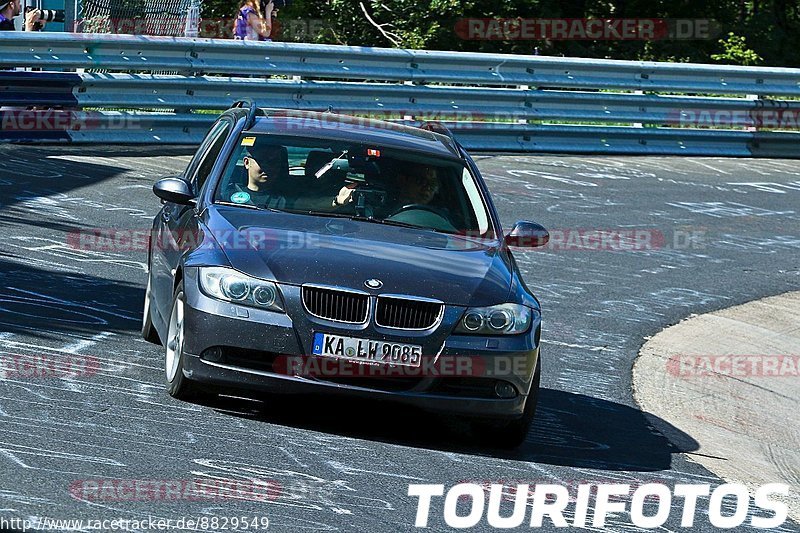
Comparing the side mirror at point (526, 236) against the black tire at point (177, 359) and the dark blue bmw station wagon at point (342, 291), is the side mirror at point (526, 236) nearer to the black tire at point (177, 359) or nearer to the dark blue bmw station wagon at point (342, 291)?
the dark blue bmw station wagon at point (342, 291)

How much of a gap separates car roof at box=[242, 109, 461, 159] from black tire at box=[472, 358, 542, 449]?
6.09ft

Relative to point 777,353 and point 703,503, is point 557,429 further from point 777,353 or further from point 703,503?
point 777,353

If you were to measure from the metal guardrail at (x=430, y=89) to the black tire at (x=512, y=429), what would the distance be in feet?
32.8

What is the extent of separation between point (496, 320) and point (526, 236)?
132 centimetres

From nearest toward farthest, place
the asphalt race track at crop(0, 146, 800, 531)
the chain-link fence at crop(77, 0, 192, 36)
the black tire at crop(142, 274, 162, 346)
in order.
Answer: the asphalt race track at crop(0, 146, 800, 531)
the black tire at crop(142, 274, 162, 346)
the chain-link fence at crop(77, 0, 192, 36)

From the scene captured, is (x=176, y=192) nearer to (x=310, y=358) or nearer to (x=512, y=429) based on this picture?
(x=310, y=358)

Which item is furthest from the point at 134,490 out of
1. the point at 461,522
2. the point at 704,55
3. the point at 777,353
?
the point at 704,55

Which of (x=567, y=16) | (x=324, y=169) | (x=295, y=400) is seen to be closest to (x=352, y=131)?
(x=324, y=169)

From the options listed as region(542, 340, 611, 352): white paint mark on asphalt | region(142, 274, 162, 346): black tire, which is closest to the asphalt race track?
region(542, 340, 611, 352): white paint mark on asphalt

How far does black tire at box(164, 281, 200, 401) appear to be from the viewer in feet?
23.9

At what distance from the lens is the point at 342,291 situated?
7.01 meters

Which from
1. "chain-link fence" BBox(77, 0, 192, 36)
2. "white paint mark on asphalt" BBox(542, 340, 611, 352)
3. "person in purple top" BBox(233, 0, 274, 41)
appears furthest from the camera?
"chain-link fence" BBox(77, 0, 192, 36)

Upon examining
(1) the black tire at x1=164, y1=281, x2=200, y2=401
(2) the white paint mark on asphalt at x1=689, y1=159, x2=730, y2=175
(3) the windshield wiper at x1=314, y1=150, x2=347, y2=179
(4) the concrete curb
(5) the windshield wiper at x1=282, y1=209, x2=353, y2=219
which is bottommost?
(4) the concrete curb

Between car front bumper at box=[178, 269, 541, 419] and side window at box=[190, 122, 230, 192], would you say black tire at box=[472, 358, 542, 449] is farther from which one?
side window at box=[190, 122, 230, 192]
